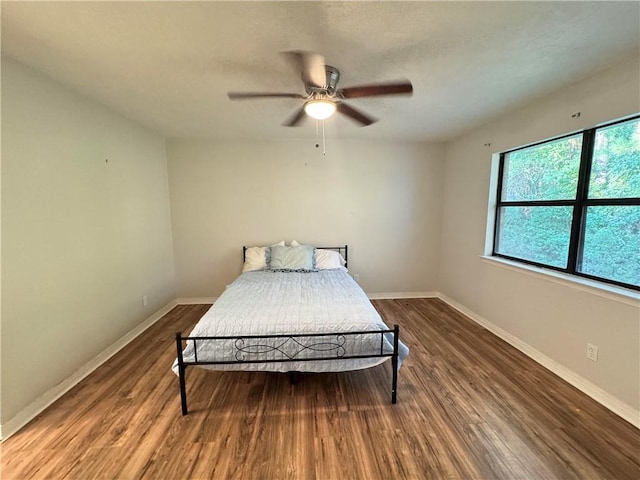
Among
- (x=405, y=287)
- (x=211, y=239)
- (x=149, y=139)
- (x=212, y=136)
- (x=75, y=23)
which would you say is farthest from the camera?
(x=405, y=287)

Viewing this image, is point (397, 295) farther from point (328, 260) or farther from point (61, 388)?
point (61, 388)

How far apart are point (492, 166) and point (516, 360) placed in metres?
2.13

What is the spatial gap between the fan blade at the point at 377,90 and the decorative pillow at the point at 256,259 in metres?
2.46

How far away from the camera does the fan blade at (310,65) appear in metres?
1.42

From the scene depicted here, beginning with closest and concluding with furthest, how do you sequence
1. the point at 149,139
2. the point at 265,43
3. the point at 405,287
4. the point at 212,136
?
the point at 265,43 < the point at 149,139 < the point at 212,136 < the point at 405,287

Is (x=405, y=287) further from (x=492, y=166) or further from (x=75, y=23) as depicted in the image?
(x=75, y=23)

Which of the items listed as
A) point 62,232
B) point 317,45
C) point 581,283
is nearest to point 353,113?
point 317,45

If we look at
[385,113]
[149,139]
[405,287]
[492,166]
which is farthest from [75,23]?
[405,287]

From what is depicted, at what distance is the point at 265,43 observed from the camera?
160cm

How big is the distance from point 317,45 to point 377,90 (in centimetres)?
→ 47

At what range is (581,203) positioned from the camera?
2.21 metres

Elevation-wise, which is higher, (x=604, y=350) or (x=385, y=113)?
(x=385, y=113)

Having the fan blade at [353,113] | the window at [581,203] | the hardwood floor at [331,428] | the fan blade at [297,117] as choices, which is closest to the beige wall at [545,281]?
the window at [581,203]

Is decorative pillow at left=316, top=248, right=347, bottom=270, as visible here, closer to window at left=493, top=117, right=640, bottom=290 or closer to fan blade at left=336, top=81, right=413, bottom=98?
window at left=493, top=117, right=640, bottom=290
